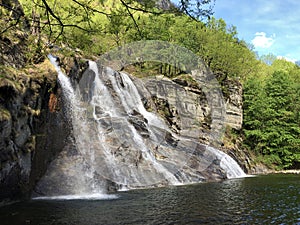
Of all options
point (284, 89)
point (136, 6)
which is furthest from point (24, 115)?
point (284, 89)

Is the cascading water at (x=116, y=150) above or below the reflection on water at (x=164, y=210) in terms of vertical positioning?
above

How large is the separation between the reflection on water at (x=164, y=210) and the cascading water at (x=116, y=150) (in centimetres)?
263

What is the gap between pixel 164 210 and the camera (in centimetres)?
1120

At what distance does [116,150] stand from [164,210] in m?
8.04

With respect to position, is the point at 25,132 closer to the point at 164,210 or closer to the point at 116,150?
the point at 164,210

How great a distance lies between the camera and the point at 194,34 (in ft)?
133

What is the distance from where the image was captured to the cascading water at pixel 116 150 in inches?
629

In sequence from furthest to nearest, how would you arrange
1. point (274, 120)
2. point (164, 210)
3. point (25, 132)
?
point (274, 120) → point (25, 132) → point (164, 210)

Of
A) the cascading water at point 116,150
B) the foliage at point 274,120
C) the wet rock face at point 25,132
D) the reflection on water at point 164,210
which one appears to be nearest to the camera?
the reflection on water at point 164,210

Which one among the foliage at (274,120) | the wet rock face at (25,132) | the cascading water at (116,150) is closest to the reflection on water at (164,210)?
the wet rock face at (25,132)

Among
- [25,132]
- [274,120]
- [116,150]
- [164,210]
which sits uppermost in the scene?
[274,120]

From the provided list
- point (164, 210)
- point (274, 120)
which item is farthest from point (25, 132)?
point (274, 120)

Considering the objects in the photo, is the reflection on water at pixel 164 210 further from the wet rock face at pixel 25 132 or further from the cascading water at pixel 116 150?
the cascading water at pixel 116 150

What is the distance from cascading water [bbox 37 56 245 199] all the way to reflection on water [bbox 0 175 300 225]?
8.62 feet
